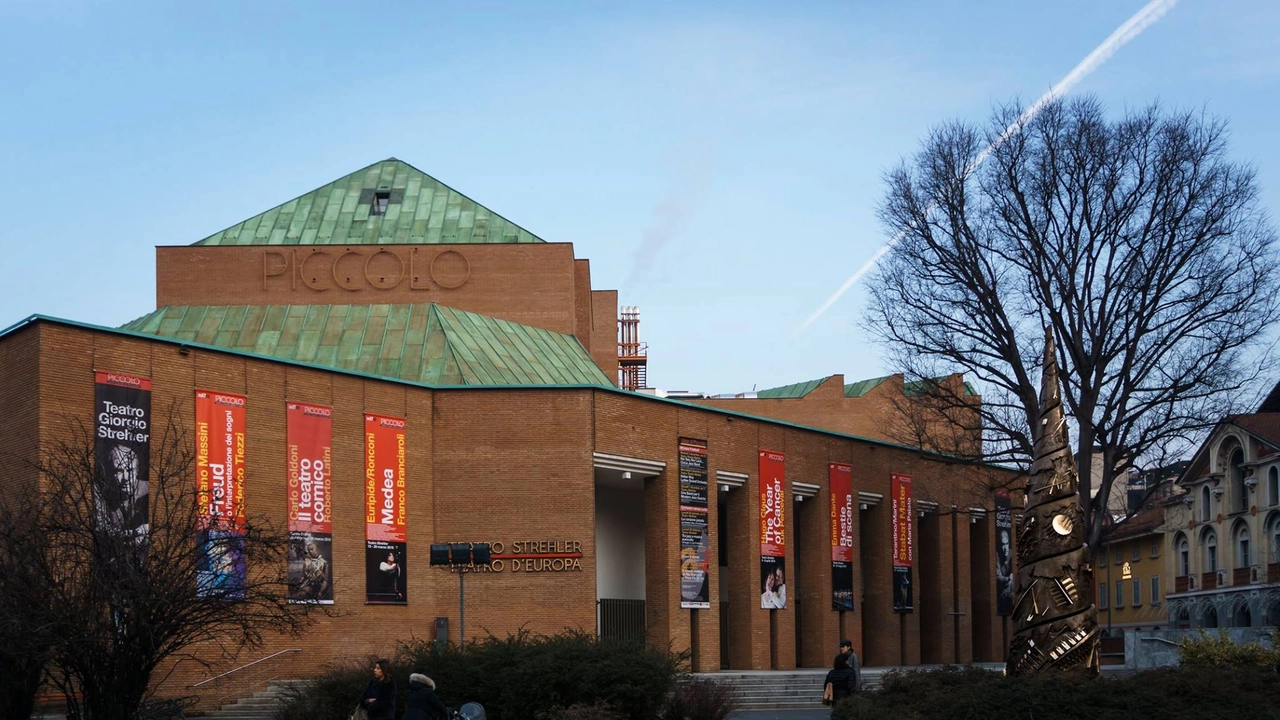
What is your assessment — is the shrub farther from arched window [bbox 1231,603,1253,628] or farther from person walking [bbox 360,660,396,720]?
arched window [bbox 1231,603,1253,628]

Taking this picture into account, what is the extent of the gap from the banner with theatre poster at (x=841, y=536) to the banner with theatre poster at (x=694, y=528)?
6.18m

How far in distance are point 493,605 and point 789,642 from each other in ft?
32.9

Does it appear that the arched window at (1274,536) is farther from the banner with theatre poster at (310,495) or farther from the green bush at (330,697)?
the green bush at (330,697)

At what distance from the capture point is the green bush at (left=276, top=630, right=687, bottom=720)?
21.8 meters

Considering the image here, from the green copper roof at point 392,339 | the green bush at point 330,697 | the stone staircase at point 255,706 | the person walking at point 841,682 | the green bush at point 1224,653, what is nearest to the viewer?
the green bush at point 330,697

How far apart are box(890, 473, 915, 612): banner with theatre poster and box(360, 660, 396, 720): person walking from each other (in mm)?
31254

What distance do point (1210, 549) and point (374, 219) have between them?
35.2 m

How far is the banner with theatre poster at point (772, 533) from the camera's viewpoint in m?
41.9

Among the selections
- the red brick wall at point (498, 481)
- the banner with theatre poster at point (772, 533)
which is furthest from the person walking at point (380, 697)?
the banner with theatre poster at point (772, 533)

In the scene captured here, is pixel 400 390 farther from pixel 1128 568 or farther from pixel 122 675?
pixel 1128 568

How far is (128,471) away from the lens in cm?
2902

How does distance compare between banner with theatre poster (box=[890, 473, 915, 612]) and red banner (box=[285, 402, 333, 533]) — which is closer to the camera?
red banner (box=[285, 402, 333, 533])

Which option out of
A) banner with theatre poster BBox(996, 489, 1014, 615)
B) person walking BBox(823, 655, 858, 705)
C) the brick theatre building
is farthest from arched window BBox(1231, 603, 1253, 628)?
person walking BBox(823, 655, 858, 705)

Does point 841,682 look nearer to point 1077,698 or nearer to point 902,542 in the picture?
point 1077,698
